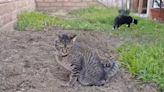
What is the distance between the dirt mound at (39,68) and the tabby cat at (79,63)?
98 millimetres

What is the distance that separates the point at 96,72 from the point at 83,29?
10.8 ft

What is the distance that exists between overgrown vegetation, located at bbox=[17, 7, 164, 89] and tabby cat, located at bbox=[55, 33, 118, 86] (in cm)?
54

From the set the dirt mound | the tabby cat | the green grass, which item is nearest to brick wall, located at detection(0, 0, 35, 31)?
the green grass

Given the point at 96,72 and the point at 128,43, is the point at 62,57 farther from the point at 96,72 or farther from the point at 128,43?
the point at 128,43

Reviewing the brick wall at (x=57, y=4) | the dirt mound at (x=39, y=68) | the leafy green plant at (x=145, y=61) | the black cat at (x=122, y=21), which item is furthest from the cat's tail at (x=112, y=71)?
the brick wall at (x=57, y=4)

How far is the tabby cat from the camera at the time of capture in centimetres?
326

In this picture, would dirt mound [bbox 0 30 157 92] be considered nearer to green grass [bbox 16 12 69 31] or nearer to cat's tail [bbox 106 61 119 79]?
cat's tail [bbox 106 61 119 79]

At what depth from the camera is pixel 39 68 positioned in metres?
3.79

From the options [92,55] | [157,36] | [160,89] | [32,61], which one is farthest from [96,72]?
[157,36]

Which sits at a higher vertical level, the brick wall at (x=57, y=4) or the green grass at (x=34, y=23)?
the green grass at (x=34, y=23)

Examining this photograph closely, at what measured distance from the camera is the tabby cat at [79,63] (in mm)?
3264

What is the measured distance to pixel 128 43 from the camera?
5293 mm

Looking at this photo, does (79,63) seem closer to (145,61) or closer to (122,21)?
(145,61)

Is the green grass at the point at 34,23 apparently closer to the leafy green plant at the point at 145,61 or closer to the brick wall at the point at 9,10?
the brick wall at the point at 9,10
